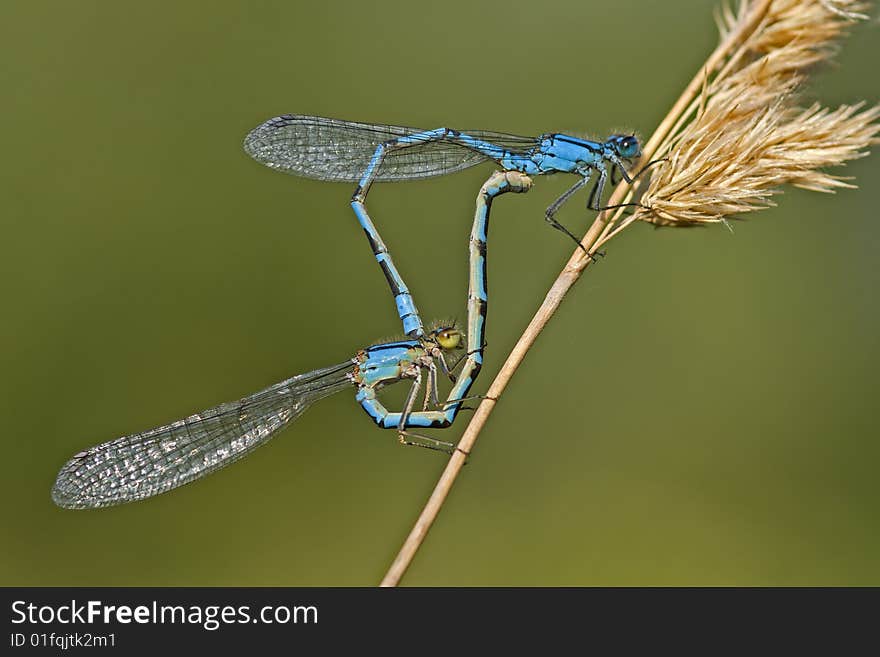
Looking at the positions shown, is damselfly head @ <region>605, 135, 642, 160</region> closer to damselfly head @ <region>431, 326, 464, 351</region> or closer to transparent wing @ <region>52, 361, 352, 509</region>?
damselfly head @ <region>431, 326, 464, 351</region>

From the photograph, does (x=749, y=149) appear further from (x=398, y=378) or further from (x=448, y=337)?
(x=398, y=378)

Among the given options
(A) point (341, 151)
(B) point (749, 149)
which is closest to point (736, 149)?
Result: (B) point (749, 149)

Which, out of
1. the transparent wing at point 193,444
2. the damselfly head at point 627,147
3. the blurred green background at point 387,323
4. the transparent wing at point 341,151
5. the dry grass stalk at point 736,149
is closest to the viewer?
the dry grass stalk at point 736,149

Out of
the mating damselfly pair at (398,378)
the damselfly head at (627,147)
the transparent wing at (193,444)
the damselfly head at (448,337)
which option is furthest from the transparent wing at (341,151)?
the transparent wing at (193,444)

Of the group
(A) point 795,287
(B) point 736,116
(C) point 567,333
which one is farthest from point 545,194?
(B) point 736,116

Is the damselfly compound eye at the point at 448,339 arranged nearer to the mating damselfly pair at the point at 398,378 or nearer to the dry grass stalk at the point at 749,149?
Answer: the mating damselfly pair at the point at 398,378

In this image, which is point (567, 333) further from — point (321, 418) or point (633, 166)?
point (633, 166)
